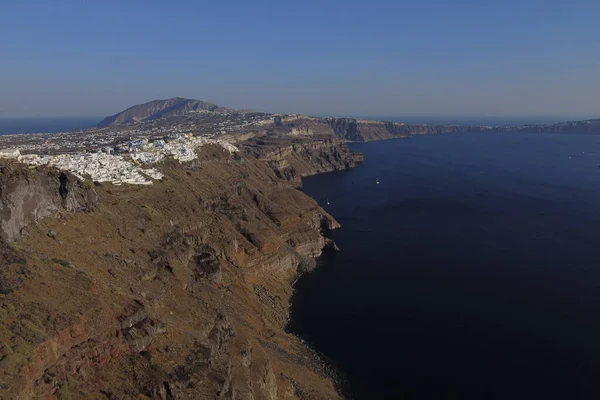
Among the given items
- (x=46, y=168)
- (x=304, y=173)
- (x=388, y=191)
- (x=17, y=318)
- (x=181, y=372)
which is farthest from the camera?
(x=304, y=173)

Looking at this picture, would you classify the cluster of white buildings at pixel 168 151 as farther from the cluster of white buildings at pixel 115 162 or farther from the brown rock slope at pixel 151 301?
the brown rock slope at pixel 151 301

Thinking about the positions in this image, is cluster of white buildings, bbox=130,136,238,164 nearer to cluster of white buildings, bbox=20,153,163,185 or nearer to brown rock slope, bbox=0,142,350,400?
brown rock slope, bbox=0,142,350,400

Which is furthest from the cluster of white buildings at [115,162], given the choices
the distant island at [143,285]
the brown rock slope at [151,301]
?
the brown rock slope at [151,301]

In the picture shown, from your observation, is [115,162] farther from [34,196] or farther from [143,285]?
[143,285]

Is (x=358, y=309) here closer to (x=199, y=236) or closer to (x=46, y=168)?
(x=199, y=236)

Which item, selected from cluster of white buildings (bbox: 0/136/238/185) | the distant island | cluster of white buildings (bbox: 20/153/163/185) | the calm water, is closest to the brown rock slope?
the distant island

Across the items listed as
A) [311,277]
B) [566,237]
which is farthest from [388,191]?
[311,277]
